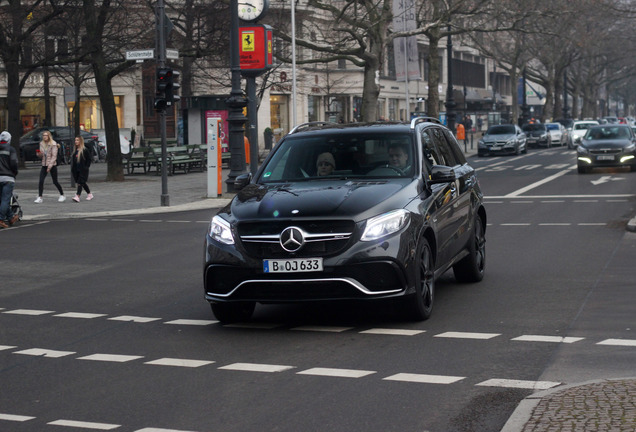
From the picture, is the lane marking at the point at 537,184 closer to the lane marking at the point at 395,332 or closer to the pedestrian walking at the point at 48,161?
the pedestrian walking at the point at 48,161

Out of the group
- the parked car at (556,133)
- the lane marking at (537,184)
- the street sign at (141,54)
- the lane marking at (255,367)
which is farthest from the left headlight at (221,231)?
the parked car at (556,133)

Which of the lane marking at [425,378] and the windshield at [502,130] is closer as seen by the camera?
A: the lane marking at [425,378]

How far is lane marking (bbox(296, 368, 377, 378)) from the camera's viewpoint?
288 inches

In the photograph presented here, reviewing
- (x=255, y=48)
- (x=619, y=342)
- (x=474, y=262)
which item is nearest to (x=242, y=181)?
(x=474, y=262)

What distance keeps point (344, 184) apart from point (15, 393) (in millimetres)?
3552

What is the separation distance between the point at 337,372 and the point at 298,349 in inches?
36.1

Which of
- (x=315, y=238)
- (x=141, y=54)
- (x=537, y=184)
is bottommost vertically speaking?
(x=537, y=184)

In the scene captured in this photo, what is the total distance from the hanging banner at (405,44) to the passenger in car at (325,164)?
30821mm

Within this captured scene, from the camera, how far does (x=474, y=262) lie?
38.0 ft

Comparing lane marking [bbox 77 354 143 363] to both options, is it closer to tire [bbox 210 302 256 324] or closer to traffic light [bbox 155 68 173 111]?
tire [bbox 210 302 256 324]

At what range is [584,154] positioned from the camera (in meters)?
34.9

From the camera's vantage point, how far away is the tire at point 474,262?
37.8 feet

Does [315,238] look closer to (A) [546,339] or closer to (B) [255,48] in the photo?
(A) [546,339]

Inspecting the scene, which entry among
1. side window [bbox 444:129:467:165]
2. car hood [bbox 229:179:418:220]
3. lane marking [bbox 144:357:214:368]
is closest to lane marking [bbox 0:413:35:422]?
lane marking [bbox 144:357:214:368]
